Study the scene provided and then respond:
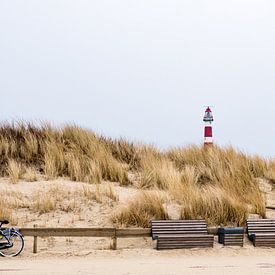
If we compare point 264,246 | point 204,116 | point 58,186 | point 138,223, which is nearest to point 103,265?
point 138,223

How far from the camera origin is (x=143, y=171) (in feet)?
49.1

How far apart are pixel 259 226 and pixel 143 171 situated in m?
4.19

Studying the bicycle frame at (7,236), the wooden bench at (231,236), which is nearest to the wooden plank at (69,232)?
the bicycle frame at (7,236)

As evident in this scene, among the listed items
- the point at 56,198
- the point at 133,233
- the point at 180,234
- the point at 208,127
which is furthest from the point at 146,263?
the point at 208,127

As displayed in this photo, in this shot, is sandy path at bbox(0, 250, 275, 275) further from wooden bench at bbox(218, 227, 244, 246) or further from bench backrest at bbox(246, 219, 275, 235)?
bench backrest at bbox(246, 219, 275, 235)

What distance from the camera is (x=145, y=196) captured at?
12.5m

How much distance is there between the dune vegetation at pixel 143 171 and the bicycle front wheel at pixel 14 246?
5.09 ft

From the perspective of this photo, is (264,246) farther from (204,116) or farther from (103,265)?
(204,116)

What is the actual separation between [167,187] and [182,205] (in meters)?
1.47

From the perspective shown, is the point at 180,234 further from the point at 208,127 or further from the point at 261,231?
the point at 208,127

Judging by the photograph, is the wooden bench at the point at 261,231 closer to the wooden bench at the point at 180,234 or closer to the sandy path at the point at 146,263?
the sandy path at the point at 146,263

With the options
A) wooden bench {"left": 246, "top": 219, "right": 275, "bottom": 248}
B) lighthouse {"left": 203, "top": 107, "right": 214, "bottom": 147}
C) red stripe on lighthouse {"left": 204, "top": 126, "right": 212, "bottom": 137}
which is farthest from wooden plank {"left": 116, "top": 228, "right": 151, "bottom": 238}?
red stripe on lighthouse {"left": 204, "top": 126, "right": 212, "bottom": 137}

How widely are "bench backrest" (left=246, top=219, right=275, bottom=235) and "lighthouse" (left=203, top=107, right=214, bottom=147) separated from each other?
655cm

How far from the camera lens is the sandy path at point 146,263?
8.40 metres
